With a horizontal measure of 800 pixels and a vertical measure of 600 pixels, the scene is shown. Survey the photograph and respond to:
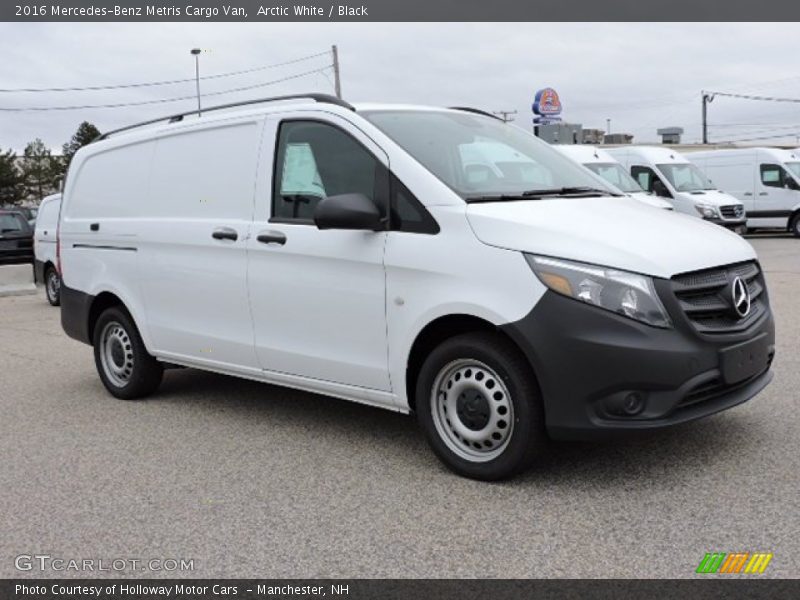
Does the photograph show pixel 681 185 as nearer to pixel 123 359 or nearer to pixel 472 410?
pixel 123 359

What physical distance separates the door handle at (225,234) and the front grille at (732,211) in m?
16.8

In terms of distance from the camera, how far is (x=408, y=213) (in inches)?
169

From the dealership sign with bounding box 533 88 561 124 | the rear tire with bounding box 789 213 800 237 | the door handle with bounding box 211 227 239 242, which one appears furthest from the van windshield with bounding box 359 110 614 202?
the dealership sign with bounding box 533 88 561 124

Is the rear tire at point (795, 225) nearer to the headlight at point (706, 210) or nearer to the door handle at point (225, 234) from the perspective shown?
the headlight at point (706, 210)

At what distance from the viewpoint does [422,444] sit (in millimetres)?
4824

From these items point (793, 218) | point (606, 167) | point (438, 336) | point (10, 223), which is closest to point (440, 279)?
point (438, 336)

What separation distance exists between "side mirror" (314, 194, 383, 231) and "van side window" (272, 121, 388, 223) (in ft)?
0.32

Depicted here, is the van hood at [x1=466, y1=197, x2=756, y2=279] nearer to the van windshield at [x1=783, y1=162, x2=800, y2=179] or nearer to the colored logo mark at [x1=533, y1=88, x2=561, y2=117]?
the van windshield at [x1=783, y1=162, x2=800, y2=179]

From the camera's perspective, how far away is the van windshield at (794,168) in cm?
2220

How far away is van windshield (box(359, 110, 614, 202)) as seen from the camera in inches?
174

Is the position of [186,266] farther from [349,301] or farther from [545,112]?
[545,112]

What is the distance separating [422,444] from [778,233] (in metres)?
23.5

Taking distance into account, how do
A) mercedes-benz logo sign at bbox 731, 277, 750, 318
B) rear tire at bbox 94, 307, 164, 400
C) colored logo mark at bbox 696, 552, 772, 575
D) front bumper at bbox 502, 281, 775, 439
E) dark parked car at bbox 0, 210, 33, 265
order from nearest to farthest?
1. colored logo mark at bbox 696, 552, 772, 575
2. front bumper at bbox 502, 281, 775, 439
3. mercedes-benz logo sign at bbox 731, 277, 750, 318
4. rear tire at bbox 94, 307, 164, 400
5. dark parked car at bbox 0, 210, 33, 265
